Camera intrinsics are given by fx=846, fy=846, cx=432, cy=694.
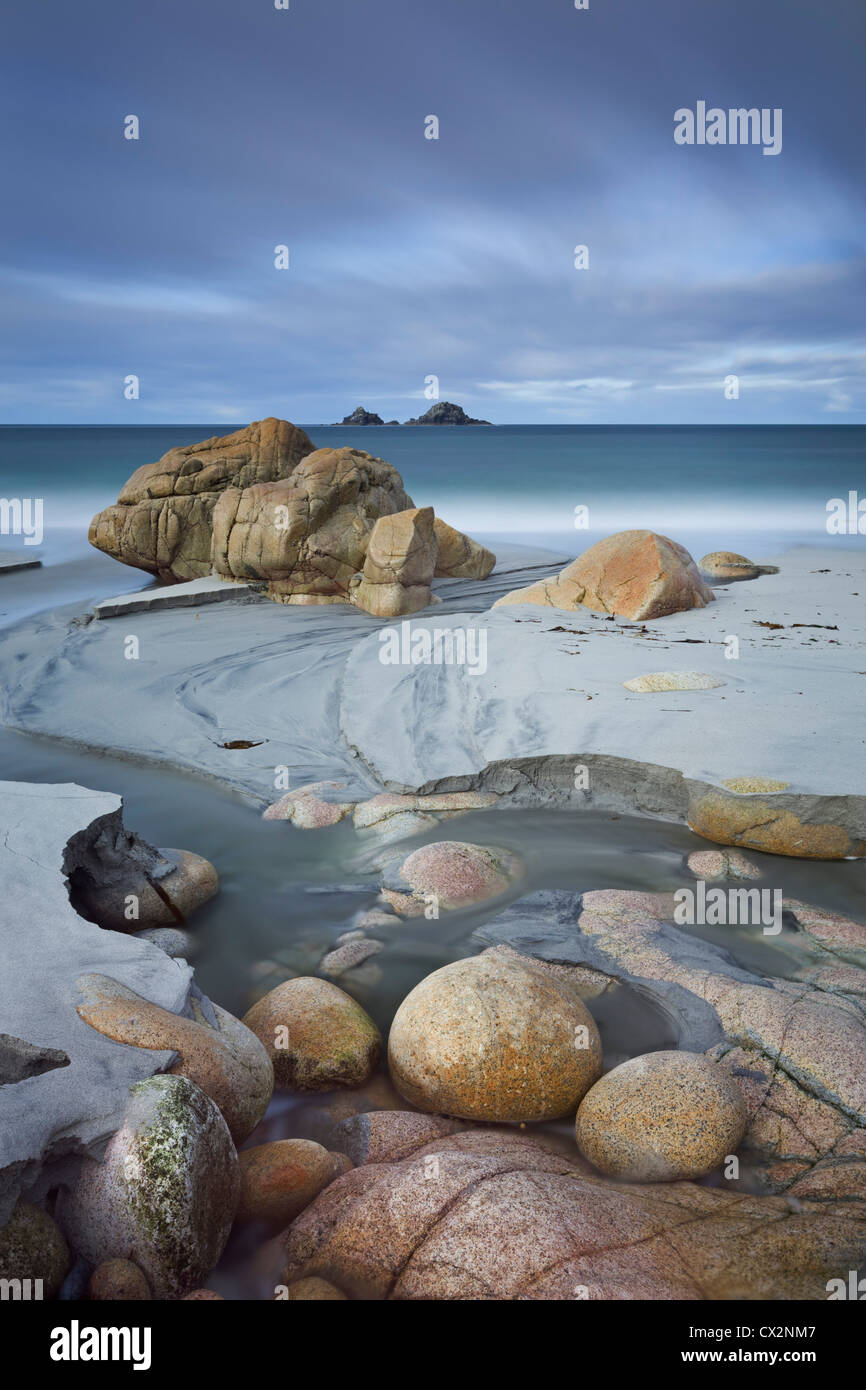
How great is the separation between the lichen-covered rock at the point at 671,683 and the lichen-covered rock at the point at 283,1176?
499 cm

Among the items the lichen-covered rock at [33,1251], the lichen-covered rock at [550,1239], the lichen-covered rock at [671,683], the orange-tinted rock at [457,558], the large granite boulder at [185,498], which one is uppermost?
the large granite boulder at [185,498]

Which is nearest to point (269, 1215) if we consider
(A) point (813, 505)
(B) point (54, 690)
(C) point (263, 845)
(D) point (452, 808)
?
(C) point (263, 845)

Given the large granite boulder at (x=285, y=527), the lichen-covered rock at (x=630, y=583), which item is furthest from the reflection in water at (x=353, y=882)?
the large granite boulder at (x=285, y=527)

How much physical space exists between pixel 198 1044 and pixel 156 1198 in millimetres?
608

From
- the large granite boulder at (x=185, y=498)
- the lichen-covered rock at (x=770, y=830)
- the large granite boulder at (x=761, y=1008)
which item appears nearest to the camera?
the large granite boulder at (x=761, y=1008)

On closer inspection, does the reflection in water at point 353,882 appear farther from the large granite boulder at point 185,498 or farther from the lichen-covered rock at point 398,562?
the large granite boulder at point 185,498

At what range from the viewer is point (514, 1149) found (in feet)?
9.79

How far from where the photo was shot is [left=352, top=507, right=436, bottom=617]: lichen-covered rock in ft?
40.3

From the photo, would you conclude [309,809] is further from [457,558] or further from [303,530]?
[457,558]

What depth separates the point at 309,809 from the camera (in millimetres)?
6000

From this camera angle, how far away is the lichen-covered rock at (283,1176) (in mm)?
2811

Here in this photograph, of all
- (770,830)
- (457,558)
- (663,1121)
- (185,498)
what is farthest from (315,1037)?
(185,498)

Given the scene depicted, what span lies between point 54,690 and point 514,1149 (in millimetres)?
7461

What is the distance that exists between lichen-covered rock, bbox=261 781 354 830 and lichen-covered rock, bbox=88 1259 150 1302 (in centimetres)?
358
